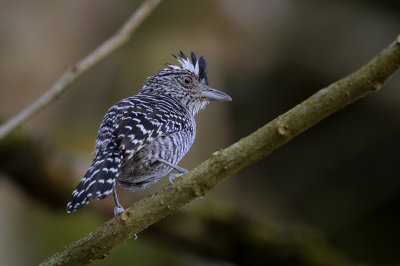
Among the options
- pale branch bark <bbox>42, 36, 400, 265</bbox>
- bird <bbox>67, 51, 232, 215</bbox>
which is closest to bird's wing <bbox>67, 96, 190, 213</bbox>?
bird <bbox>67, 51, 232, 215</bbox>

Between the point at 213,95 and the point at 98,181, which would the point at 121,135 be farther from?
the point at 213,95

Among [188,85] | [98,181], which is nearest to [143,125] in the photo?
[98,181]

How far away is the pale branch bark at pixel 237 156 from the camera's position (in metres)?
2.55

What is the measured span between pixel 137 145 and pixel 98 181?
0.53m

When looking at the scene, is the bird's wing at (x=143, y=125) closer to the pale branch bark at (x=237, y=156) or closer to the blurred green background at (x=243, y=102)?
the pale branch bark at (x=237, y=156)

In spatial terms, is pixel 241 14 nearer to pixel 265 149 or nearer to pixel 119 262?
pixel 119 262

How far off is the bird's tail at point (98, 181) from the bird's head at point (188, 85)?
1722 millimetres

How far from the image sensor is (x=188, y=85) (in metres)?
5.09

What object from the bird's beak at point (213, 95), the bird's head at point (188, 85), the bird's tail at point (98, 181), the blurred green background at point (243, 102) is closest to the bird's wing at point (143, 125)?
the bird's tail at point (98, 181)

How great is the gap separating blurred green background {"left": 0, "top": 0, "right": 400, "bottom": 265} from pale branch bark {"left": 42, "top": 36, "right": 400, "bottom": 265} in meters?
3.27

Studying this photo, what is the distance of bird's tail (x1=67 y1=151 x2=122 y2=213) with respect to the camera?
2.91 meters

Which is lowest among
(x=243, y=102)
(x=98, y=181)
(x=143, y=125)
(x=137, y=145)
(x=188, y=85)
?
(x=98, y=181)

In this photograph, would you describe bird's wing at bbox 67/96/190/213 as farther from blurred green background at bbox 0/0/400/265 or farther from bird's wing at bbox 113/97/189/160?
blurred green background at bbox 0/0/400/265

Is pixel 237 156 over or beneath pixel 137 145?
beneath
